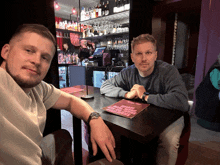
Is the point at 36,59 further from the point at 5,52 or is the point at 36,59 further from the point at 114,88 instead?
the point at 114,88

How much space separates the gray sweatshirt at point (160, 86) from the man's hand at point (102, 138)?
490 millimetres

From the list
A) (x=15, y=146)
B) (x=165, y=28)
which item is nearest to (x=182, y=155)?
(x=15, y=146)

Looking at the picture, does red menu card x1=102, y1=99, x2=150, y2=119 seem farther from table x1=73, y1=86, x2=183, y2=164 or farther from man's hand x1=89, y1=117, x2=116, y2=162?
man's hand x1=89, y1=117, x2=116, y2=162

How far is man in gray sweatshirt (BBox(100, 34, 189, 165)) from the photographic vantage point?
41.0 inches

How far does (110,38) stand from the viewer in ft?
14.2

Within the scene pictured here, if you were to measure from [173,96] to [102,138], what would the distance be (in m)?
0.65

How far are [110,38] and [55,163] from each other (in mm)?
4043

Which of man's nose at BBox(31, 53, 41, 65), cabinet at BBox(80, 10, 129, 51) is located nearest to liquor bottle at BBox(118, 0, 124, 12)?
cabinet at BBox(80, 10, 129, 51)

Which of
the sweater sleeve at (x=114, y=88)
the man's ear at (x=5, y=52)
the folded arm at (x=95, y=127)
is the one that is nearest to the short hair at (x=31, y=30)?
the man's ear at (x=5, y=52)

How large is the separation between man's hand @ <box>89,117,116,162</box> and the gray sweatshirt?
490 mm

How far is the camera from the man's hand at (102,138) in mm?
720

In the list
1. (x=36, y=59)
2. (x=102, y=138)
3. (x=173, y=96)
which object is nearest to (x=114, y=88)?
(x=173, y=96)

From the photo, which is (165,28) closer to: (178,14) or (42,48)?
(178,14)

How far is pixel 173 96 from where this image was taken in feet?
3.47
